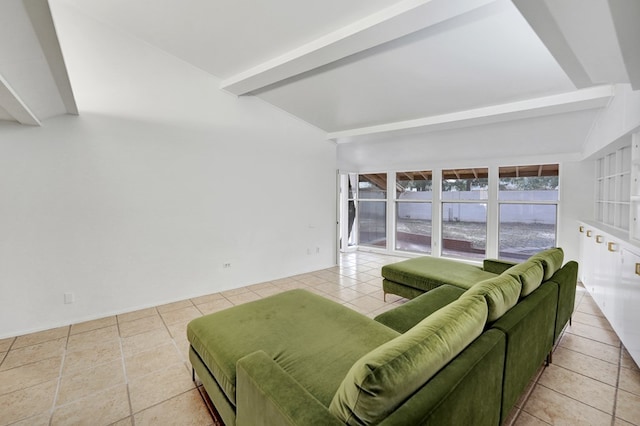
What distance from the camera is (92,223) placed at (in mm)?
3207

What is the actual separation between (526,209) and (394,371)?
553 centimetres

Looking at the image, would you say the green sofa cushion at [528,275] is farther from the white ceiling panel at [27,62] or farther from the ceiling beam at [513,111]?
the white ceiling panel at [27,62]

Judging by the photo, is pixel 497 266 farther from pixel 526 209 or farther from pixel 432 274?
pixel 526 209

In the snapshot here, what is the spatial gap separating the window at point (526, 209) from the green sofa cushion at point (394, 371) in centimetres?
505

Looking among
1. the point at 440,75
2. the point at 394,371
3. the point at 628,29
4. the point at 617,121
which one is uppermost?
the point at 440,75

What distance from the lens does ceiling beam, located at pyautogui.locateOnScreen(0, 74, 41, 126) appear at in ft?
6.27

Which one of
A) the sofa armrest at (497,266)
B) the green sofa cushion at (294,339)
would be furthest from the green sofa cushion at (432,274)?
the green sofa cushion at (294,339)

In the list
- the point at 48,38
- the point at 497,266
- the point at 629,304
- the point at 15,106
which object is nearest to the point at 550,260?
the point at 629,304

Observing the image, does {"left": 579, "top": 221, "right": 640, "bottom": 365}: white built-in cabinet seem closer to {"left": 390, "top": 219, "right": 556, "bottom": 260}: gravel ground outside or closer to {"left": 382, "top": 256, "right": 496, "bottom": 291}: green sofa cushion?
{"left": 382, "top": 256, "right": 496, "bottom": 291}: green sofa cushion

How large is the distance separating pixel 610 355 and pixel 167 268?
15.6ft

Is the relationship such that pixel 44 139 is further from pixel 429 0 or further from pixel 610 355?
pixel 610 355

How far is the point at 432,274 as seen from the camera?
11.0 ft

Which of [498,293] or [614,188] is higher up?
[614,188]

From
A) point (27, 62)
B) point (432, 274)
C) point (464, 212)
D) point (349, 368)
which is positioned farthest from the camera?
point (464, 212)
